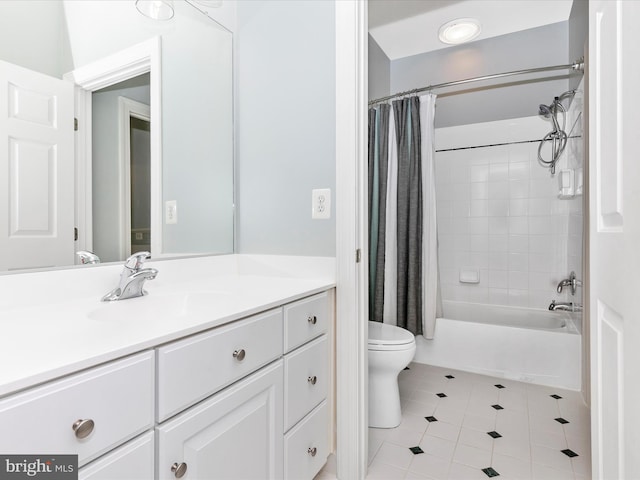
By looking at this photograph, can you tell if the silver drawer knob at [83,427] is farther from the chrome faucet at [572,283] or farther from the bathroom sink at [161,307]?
the chrome faucet at [572,283]

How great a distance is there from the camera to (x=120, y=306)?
1075mm

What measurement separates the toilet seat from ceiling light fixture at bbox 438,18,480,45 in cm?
227

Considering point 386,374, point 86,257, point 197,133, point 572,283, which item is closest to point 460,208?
point 572,283

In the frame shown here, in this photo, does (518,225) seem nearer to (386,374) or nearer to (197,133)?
(386,374)

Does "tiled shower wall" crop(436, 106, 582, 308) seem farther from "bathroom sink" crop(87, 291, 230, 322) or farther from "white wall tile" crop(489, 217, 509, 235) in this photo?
"bathroom sink" crop(87, 291, 230, 322)

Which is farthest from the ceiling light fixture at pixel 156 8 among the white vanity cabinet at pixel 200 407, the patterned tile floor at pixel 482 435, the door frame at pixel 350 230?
the patterned tile floor at pixel 482 435

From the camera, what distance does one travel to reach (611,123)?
75cm

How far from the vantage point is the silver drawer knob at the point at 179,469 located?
762 millimetres

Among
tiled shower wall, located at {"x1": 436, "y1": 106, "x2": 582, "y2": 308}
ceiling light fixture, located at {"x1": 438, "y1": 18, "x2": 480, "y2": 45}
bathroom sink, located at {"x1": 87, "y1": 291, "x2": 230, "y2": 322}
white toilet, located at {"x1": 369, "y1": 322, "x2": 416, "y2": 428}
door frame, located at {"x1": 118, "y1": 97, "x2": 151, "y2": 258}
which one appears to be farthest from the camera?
tiled shower wall, located at {"x1": 436, "y1": 106, "x2": 582, "y2": 308}

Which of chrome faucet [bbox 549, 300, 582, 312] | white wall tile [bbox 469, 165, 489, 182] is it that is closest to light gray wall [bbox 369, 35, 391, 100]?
white wall tile [bbox 469, 165, 489, 182]

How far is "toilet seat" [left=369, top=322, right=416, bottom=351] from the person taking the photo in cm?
186

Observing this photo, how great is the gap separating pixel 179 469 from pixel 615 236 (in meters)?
1.02

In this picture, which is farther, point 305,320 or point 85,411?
point 305,320

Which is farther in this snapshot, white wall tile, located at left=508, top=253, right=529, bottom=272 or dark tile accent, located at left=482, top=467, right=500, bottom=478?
white wall tile, located at left=508, top=253, right=529, bottom=272
